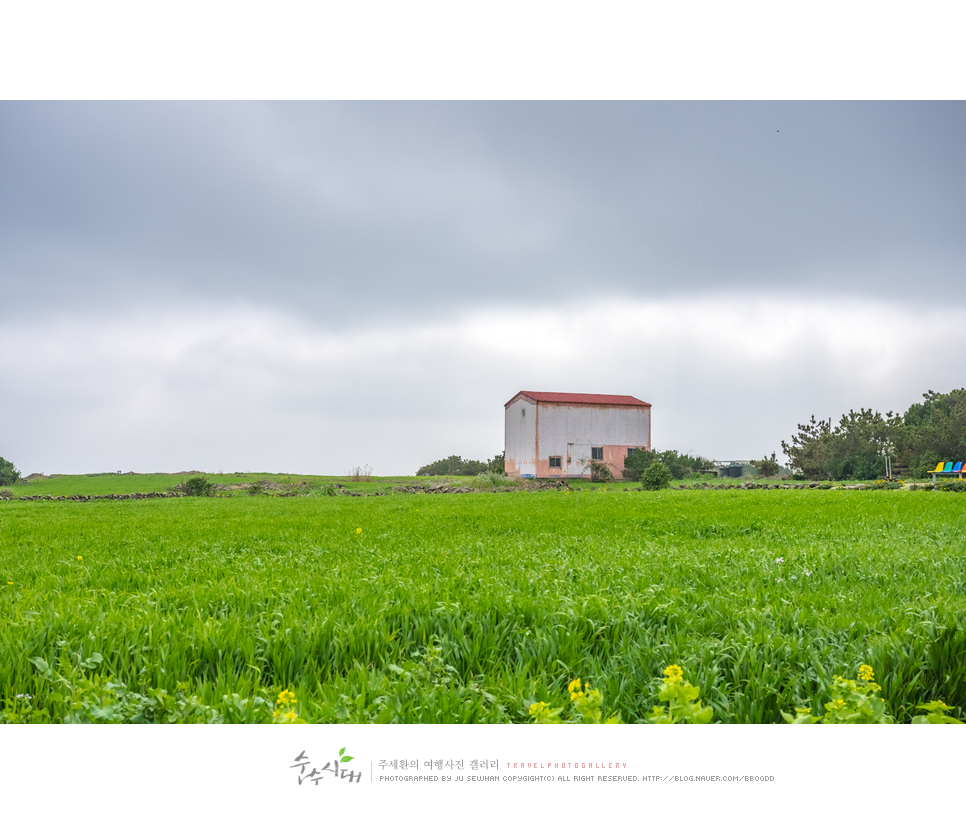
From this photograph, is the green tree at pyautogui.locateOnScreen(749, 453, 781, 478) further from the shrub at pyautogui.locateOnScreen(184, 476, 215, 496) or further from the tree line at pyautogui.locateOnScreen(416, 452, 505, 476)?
the shrub at pyautogui.locateOnScreen(184, 476, 215, 496)

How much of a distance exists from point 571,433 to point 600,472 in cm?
312

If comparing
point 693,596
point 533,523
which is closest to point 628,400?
point 533,523

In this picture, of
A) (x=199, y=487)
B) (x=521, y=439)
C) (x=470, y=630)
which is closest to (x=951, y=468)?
(x=521, y=439)

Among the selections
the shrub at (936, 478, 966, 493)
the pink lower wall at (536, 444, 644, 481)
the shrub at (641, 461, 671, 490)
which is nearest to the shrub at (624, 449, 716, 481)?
the pink lower wall at (536, 444, 644, 481)

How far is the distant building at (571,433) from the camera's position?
34.1 meters

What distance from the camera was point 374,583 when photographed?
365cm

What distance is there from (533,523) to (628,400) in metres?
30.4

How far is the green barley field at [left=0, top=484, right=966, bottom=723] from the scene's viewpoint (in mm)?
1999

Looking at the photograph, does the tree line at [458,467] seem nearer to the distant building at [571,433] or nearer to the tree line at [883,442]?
the distant building at [571,433]

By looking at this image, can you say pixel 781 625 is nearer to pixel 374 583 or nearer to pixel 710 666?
pixel 710 666

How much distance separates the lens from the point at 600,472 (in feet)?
109

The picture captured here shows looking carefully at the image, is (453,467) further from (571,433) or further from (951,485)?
(951,485)

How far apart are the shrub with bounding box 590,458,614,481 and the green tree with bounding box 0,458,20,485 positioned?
31.1 m

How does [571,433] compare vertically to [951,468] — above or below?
above
